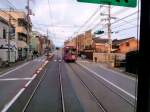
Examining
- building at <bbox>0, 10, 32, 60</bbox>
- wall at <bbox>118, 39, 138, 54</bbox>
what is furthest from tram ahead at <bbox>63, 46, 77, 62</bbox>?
wall at <bbox>118, 39, 138, 54</bbox>

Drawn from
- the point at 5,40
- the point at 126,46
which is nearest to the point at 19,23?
the point at 5,40

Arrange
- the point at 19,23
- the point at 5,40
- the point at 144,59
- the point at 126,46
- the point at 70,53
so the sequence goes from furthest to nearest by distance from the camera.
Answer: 1. the point at 19,23
2. the point at 126,46
3. the point at 70,53
4. the point at 5,40
5. the point at 144,59

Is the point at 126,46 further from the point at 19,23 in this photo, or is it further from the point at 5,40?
the point at 5,40

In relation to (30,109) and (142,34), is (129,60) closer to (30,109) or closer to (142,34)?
(30,109)

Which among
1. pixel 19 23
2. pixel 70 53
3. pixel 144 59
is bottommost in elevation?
pixel 70 53

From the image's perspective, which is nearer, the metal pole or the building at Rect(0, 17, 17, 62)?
the metal pole

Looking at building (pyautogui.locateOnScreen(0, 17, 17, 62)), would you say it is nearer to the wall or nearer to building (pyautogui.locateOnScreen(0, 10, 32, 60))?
building (pyautogui.locateOnScreen(0, 10, 32, 60))

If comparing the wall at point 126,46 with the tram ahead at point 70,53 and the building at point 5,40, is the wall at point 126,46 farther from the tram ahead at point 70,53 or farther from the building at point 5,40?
the building at point 5,40

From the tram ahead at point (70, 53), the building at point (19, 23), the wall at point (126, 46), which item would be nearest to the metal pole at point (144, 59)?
the tram ahead at point (70, 53)

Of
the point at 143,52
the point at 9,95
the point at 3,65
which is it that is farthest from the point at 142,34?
the point at 3,65

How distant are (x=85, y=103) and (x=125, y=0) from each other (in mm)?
8780

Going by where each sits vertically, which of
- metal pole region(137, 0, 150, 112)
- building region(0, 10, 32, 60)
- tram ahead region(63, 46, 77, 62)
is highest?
building region(0, 10, 32, 60)

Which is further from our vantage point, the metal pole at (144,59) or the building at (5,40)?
the building at (5,40)

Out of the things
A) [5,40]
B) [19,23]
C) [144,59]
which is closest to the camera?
[144,59]
